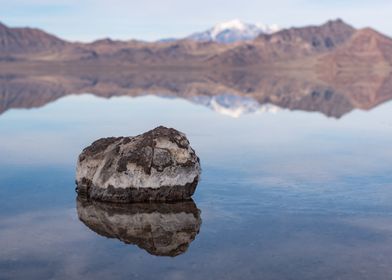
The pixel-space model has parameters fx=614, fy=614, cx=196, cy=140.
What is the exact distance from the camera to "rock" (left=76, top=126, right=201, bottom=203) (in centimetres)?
1212

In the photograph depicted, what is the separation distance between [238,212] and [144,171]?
2.07 meters

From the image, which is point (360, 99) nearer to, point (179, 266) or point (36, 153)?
point (36, 153)

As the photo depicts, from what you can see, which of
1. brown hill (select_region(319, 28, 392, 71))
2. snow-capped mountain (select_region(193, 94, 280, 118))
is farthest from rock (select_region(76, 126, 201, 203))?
brown hill (select_region(319, 28, 392, 71))

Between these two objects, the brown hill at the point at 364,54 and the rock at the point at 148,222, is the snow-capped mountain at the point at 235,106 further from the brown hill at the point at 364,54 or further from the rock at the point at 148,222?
the brown hill at the point at 364,54

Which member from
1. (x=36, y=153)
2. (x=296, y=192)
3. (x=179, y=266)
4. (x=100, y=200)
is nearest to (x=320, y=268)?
(x=179, y=266)

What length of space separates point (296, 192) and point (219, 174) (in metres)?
2.41

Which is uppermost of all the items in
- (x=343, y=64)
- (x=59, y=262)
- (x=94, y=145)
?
(x=343, y=64)

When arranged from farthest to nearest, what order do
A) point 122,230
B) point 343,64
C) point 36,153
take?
point 343,64
point 36,153
point 122,230

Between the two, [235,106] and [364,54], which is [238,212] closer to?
[235,106]

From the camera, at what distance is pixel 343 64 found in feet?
485

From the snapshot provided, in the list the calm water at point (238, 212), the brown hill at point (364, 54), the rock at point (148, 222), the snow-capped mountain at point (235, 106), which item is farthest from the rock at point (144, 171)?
the brown hill at point (364, 54)

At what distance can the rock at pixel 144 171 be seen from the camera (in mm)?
12125

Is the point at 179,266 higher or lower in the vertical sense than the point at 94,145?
lower

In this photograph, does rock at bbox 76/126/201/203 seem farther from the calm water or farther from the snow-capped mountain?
the snow-capped mountain
